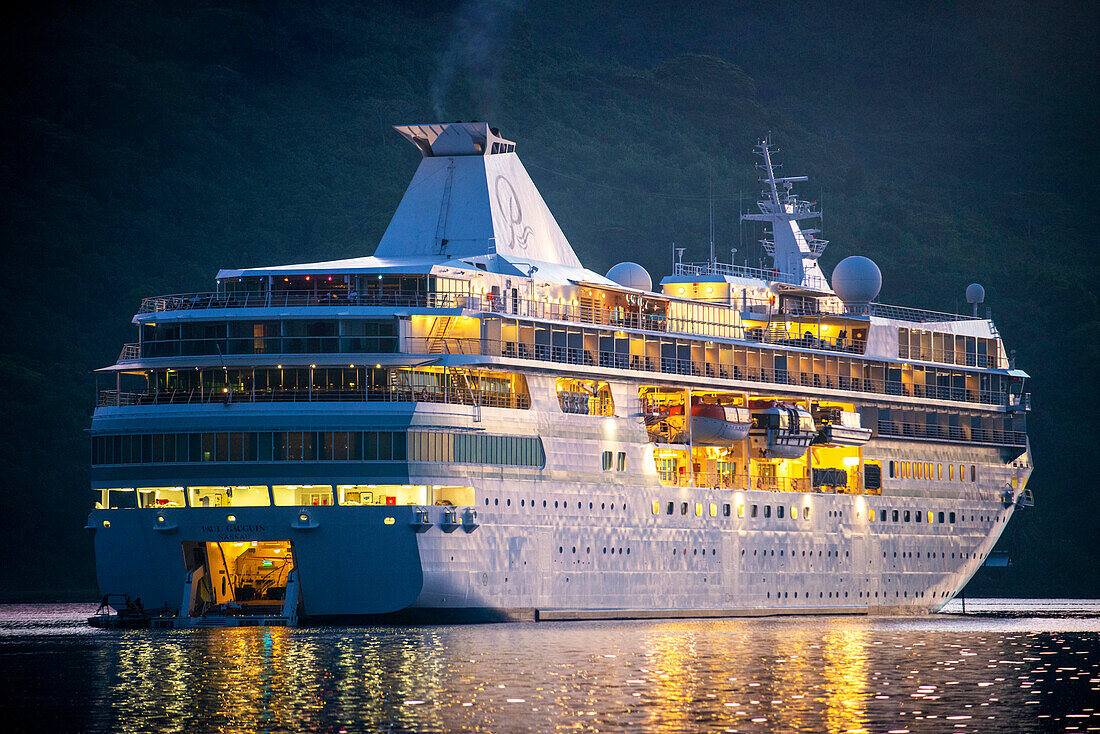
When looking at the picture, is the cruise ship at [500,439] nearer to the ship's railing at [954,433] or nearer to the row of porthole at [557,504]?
the row of porthole at [557,504]

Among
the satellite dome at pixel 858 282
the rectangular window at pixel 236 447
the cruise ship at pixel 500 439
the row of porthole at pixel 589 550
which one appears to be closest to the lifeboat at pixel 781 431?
the cruise ship at pixel 500 439

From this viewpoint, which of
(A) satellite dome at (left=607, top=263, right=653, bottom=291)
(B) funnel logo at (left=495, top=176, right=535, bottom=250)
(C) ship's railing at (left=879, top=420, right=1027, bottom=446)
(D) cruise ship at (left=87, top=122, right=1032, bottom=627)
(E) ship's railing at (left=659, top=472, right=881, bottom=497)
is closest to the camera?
(D) cruise ship at (left=87, top=122, right=1032, bottom=627)

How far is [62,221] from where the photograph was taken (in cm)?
17662

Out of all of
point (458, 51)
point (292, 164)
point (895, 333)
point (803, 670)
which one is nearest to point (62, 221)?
point (292, 164)

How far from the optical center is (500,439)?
70500mm

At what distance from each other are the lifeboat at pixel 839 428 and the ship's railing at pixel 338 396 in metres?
20.6

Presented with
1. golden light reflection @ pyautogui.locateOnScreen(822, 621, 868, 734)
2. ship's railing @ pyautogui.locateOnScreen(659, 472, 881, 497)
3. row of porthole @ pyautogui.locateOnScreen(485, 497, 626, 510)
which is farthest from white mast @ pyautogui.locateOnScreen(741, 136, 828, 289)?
golden light reflection @ pyautogui.locateOnScreen(822, 621, 868, 734)

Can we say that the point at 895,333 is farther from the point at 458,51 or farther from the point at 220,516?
the point at 220,516

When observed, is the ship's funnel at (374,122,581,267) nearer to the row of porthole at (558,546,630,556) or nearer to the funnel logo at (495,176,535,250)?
the funnel logo at (495,176,535,250)

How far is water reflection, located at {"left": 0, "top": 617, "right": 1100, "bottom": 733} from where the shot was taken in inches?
1630

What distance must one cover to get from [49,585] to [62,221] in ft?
155

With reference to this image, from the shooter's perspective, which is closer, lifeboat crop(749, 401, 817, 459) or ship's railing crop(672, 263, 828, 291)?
lifeboat crop(749, 401, 817, 459)

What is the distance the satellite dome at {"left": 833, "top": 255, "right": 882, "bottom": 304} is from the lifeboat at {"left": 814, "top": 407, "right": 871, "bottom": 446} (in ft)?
20.3

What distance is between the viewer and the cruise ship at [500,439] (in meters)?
67.4
